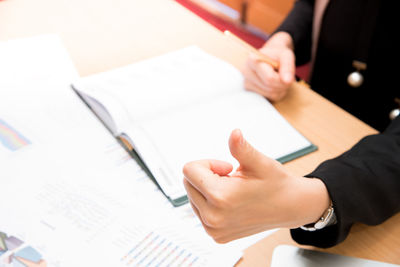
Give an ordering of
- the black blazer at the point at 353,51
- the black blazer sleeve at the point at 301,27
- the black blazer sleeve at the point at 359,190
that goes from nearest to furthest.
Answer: the black blazer sleeve at the point at 359,190
the black blazer at the point at 353,51
the black blazer sleeve at the point at 301,27

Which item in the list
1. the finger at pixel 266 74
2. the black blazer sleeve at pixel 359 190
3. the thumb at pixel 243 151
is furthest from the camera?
the finger at pixel 266 74

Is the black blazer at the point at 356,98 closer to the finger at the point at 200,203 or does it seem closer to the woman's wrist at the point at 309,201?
the woman's wrist at the point at 309,201

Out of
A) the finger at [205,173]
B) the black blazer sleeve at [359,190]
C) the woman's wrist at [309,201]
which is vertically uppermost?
the finger at [205,173]

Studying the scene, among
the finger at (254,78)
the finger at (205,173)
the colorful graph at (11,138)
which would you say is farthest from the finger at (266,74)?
the colorful graph at (11,138)

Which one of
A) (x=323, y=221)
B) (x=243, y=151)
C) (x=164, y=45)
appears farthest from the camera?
(x=164, y=45)

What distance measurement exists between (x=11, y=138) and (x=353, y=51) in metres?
0.78

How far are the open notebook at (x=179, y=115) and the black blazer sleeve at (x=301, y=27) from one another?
1.00 ft

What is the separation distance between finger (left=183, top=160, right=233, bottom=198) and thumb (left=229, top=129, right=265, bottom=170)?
3cm

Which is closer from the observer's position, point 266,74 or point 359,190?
point 359,190

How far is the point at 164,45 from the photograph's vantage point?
853 millimetres

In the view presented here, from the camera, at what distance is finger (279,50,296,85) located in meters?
0.67

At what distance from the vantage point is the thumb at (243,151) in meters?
0.32

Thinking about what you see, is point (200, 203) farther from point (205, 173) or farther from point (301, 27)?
point (301, 27)

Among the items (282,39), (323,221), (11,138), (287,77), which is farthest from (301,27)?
(11,138)
